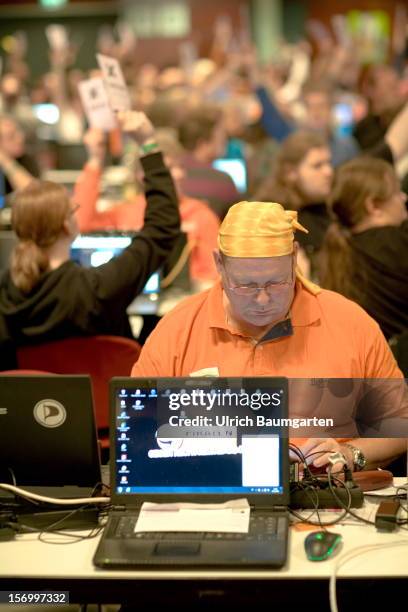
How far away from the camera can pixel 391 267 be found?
388 cm

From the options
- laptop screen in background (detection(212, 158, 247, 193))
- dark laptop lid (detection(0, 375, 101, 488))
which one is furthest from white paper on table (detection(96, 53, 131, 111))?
laptop screen in background (detection(212, 158, 247, 193))

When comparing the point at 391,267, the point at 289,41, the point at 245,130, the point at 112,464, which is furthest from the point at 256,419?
the point at 289,41

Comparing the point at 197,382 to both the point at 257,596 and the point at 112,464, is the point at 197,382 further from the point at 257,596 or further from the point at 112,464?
the point at 257,596

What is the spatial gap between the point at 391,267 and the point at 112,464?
194 cm

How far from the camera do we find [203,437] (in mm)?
2227

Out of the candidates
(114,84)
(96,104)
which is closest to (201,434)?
(114,84)

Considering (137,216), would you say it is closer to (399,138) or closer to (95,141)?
(95,141)

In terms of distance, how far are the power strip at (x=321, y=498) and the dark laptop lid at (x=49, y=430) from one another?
1.52ft

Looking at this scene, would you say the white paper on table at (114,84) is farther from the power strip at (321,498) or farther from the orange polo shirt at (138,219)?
the power strip at (321,498)

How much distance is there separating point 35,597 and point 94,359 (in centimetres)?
149

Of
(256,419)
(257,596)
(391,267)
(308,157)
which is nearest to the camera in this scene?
(257,596)

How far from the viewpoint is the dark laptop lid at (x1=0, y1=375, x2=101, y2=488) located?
7.51 ft

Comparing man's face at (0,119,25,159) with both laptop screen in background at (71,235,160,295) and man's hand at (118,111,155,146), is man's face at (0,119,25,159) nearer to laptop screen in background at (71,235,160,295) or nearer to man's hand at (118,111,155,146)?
laptop screen in background at (71,235,160,295)

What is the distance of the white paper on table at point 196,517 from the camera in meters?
2.19
